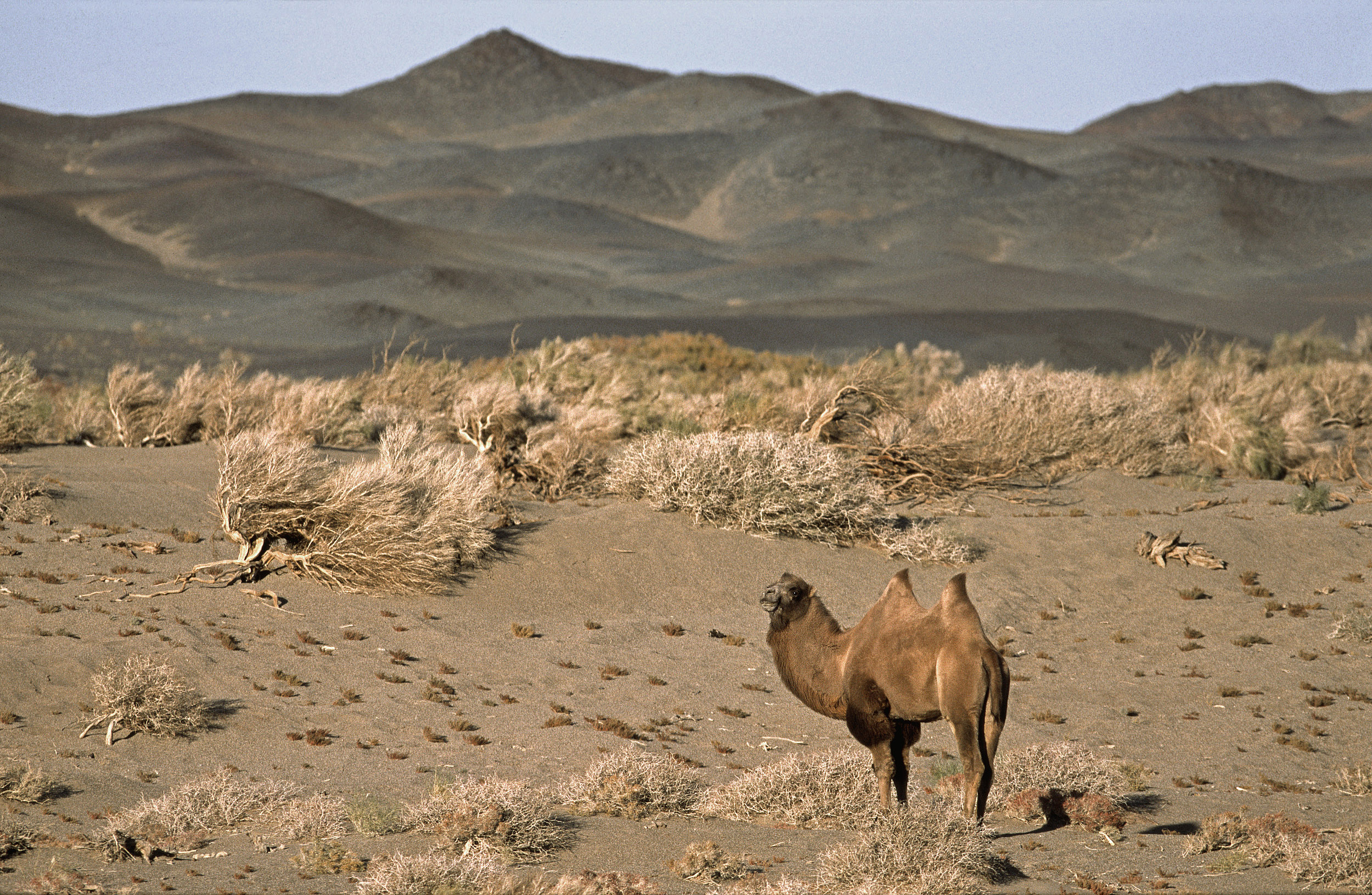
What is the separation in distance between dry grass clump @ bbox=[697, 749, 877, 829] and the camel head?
1.11 metres

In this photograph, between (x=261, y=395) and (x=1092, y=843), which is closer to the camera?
(x=1092, y=843)

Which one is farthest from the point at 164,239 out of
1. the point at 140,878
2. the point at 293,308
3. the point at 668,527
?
the point at 140,878

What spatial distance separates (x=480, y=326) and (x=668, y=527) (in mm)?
32252

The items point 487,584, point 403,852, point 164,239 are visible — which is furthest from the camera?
point 164,239

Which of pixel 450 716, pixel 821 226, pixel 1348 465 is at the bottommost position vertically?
pixel 450 716

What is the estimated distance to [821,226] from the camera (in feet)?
299

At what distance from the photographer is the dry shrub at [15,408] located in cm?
1483

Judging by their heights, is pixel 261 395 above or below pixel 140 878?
above

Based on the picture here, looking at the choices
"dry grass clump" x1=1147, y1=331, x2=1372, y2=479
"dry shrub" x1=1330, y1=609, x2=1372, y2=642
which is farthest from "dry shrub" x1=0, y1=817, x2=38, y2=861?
"dry grass clump" x1=1147, y1=331, x2=1372, y2=479

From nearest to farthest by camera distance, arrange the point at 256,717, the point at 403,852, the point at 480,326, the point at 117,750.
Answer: the point at 403,852, the point at 117,750, the point at 256,717, the point at 480,326

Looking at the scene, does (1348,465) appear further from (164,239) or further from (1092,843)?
(164,239)

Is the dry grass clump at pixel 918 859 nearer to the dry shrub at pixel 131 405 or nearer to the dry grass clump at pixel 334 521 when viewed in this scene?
the dry grass clump at pixel 334 521

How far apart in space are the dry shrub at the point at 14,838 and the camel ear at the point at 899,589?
4185 mm

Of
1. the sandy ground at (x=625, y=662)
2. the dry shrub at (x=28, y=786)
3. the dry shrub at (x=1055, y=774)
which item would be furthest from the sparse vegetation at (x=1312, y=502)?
the dry shrub at (x=28, y=786)
